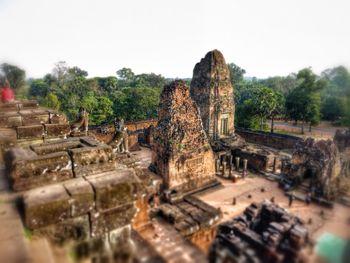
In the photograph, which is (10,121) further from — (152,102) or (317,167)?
(152,102)

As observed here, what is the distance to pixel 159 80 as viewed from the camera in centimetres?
6016

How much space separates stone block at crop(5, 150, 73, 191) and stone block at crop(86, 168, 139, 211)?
1.71 feet

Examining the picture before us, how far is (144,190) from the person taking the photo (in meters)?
3.23

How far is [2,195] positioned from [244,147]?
2131 centimetres

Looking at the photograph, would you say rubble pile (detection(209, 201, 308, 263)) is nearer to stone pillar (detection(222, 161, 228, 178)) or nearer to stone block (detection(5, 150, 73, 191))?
stone block (detection(5, 150, 73, 191))

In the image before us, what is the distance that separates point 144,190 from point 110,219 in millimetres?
730

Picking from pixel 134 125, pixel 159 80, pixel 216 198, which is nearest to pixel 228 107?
pixel 216 198

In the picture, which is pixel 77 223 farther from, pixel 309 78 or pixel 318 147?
pixel 309 78

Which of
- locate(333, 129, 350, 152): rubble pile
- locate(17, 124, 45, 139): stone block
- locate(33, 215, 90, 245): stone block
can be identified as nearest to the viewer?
locate(33, 215, 90, 245): stone block

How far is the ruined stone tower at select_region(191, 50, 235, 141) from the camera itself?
21.9 m

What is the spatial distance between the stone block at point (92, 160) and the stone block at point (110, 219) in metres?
0.75

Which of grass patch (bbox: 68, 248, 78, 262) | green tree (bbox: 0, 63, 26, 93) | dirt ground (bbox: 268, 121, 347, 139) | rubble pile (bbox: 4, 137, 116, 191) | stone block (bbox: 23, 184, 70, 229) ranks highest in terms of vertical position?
green tree (bbox: 0, 63, 26, 93)

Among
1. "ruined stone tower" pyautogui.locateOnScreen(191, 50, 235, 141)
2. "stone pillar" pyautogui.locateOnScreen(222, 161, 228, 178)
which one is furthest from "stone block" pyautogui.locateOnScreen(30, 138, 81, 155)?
"ruined stone tower" pyautogui.locateOnScreen(191, 50, 235, 141)

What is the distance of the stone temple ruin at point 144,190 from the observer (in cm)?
229
